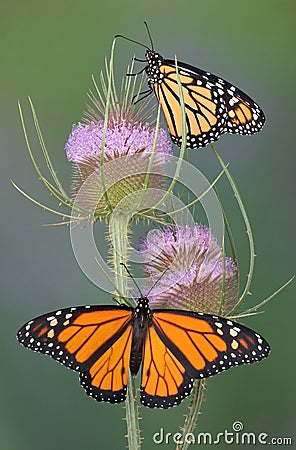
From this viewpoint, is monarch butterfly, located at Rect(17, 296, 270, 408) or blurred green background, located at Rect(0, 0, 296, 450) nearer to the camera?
monarch butterfly, located at Rect(17, 296, 270, 408)

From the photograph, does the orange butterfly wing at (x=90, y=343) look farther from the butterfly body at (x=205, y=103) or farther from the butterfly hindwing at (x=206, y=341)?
the butterfly body at (x=205, y=103)

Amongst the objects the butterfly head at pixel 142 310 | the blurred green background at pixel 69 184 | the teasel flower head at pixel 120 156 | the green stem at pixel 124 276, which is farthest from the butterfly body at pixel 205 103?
the blurred green background at pixel 69 184

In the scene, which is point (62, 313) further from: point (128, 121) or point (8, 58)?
point (8, 58)

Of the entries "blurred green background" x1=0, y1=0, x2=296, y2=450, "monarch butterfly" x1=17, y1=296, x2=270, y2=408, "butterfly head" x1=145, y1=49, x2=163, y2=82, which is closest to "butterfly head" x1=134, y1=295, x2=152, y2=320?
"monarch butterfly" x1=17, y1=296, x2=270, y2=408

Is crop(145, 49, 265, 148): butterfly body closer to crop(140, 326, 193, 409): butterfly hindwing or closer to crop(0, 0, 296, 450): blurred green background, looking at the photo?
crop(140, 326, 193, 409): butterfly hindwing

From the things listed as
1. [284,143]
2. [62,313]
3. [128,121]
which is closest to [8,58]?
[284,143]

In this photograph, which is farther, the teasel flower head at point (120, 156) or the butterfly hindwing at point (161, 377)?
the teasel flower head at point (120, 156)

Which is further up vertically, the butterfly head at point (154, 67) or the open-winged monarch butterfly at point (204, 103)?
the butterfly head at point (154, 67)
